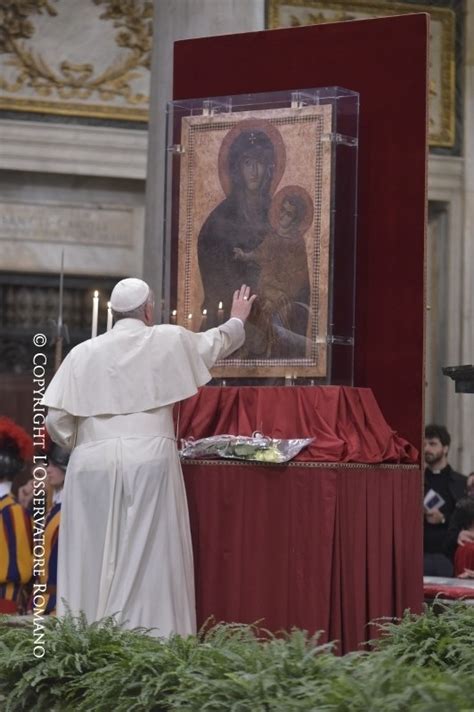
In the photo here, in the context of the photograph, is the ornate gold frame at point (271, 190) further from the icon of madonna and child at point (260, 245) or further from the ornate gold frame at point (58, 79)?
the ornate gold frame at point (58, 79)

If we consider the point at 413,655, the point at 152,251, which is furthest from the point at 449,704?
the point at 152,251

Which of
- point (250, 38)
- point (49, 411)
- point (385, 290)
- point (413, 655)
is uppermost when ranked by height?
point (250, 38)

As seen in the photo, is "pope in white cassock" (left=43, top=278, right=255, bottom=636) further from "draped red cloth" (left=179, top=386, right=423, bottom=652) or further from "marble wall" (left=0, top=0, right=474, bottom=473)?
"marble wall" (left=0, top=0, right=474, bottom=473)

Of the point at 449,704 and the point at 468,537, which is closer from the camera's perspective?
the point at 449,704

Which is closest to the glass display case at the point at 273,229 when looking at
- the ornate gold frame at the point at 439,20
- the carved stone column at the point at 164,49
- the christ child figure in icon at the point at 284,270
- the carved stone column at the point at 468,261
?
the christ child figure in icon at the point at 284,270

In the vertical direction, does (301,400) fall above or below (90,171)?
below

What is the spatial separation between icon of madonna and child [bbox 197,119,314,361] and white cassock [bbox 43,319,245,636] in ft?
1.24

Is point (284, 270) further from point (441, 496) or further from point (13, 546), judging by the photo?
point (441, 496)

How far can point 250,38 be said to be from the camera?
10000mm

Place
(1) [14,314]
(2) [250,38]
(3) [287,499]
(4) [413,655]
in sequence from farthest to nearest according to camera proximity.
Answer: (1) [14,314], (2) [250,38], (3) [287,499], (4) [413,655]

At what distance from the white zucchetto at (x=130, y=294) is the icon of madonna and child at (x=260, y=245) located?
2.07ft

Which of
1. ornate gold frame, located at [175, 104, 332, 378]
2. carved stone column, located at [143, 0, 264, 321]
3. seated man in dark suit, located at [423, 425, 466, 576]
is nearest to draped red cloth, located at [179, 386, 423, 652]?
ornate gold frame, located at [175, 104, 332, 378]

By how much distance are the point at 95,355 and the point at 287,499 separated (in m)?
1.12

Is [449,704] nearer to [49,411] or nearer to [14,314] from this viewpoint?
[49,411]
